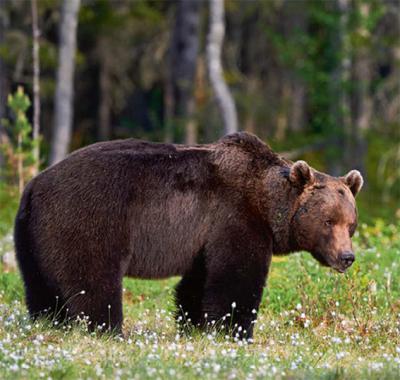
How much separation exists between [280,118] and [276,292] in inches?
833

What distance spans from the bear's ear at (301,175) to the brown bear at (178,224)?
11mm

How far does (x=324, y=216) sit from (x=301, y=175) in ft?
1.27

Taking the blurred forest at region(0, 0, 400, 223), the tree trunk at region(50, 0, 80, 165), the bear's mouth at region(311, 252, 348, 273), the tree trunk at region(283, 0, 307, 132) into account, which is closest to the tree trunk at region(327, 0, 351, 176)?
the blurred forest at region(0, 0, 400, 223)

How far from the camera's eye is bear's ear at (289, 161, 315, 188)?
846 cm

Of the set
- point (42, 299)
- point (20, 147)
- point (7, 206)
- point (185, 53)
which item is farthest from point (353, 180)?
point (185, 53)

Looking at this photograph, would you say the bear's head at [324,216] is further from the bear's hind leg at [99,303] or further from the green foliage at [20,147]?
the green foliage at [20,147]

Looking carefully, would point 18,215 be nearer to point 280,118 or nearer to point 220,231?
point 220,231

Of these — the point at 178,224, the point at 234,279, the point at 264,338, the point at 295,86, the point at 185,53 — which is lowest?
the point at 295,86

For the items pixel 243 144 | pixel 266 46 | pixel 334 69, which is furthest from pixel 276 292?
pixel 266 46

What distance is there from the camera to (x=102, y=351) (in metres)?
7.18

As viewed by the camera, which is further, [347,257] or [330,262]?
[330,262]

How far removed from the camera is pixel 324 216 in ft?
27.6

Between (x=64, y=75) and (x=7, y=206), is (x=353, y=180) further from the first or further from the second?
(x=64, y=75)

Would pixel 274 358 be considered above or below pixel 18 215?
below
